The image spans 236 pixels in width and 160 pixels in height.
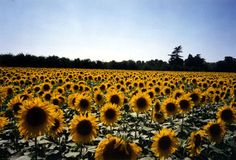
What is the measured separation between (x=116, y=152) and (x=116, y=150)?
0.08ft

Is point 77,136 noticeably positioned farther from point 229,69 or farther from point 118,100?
point 229,69

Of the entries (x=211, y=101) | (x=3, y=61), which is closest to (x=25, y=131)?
(x=211, y=101)

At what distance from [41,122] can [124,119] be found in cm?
529

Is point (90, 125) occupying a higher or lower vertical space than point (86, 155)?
higher

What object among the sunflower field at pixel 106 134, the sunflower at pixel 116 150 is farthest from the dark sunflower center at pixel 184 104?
the sunflower at pixel 116 150

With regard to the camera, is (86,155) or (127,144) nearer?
(127,144)

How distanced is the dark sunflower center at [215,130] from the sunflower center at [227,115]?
5.37ft

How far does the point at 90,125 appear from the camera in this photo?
16.8 feet

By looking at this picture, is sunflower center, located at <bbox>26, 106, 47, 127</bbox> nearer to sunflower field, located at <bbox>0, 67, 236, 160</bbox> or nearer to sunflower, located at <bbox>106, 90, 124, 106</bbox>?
sunflower field, located at <bbox>0, 67, 236, 160</bbox>

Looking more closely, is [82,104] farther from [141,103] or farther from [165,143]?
[165,143]

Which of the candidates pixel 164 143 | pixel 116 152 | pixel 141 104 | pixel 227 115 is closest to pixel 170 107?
pixel 141 104

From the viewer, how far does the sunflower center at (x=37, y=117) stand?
4758mm

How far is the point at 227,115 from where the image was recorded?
7.64 metres

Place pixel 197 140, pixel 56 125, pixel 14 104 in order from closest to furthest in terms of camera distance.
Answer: pixel 197 140 < pixel 56 125 < pixel 14 104
